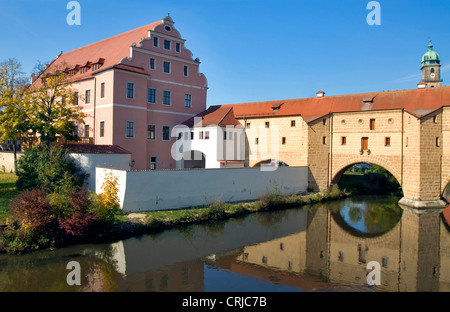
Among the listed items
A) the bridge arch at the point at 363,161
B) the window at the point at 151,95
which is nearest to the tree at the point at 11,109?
the window at the point at 151,95

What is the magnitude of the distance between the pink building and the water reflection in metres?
11.2

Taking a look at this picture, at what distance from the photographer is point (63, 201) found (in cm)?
1364

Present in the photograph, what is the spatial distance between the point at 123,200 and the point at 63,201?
353cm

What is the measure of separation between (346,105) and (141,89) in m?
15.1

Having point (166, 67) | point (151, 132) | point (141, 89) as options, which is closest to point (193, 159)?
point (151, 132)

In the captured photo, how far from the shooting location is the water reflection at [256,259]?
1034 cm

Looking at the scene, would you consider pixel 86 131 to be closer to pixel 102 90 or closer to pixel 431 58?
pixel 102 90

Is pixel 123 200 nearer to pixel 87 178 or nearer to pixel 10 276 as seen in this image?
pixel 87 178

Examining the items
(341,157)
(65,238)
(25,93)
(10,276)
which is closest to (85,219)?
(65,238)

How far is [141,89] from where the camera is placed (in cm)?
2609

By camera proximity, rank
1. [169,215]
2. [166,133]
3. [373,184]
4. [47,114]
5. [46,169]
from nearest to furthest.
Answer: [169,215] < [46,169] < [47,114] < [166,133] < [373,184]

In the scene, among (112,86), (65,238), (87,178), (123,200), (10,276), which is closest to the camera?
(10,276)

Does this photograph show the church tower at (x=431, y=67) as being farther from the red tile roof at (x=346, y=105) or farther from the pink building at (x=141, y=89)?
the pink building at (x=141, y=89)
